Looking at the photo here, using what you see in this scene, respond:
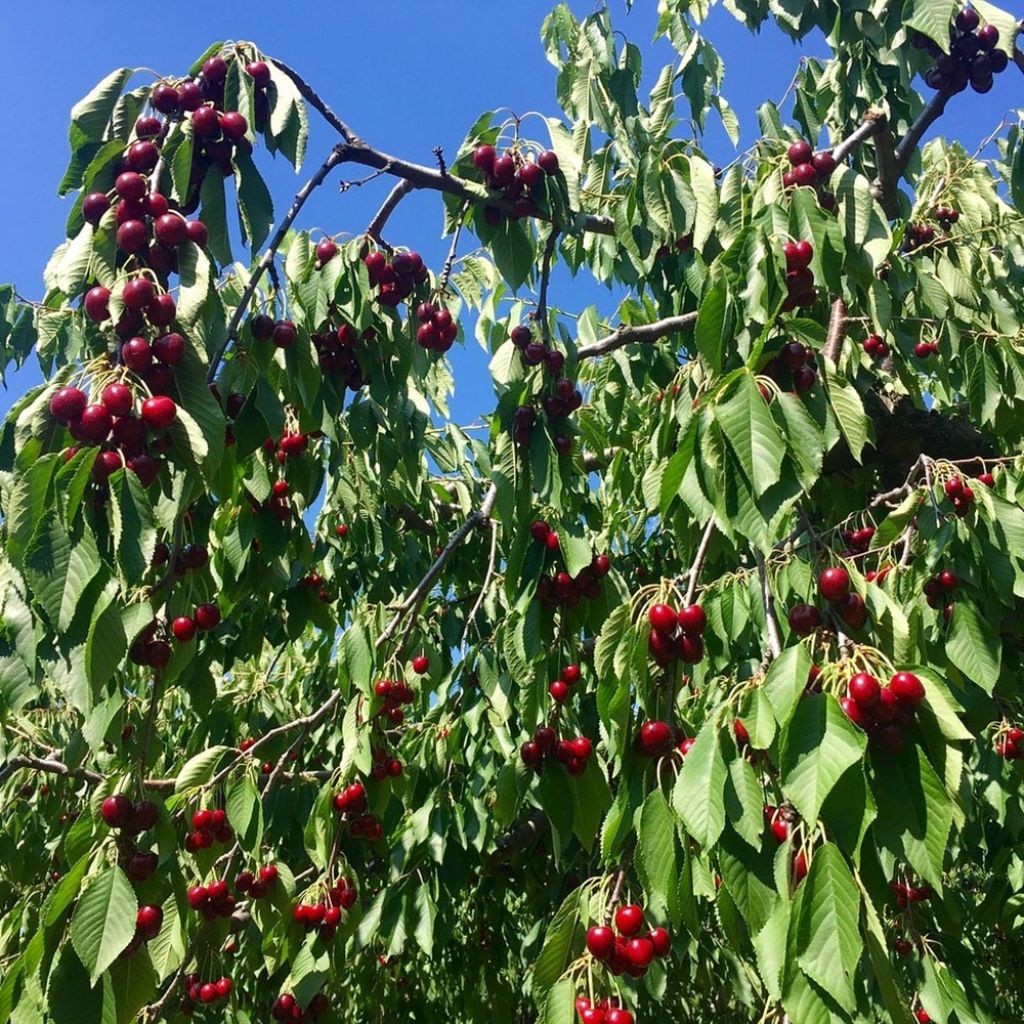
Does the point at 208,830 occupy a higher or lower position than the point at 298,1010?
higher

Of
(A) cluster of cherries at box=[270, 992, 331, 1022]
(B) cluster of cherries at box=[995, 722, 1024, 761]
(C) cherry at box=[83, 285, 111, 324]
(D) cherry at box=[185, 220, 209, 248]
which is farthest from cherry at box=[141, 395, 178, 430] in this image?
(B) cluster of cherries at box=[995, 722, 1024, 761]

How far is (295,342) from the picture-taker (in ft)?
6.52

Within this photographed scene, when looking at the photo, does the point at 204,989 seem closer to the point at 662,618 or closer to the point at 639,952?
the point at 639,952

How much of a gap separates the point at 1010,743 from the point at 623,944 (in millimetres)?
2053

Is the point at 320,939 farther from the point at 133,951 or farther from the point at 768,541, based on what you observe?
the point at 768,541

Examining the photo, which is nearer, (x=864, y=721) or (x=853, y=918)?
(x=853, y=918)

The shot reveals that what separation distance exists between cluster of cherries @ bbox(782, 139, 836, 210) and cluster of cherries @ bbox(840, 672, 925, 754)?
1.09 metres

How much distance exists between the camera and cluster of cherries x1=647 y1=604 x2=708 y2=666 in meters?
1.50

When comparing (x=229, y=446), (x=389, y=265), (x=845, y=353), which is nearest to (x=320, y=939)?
(x=229, y=446)

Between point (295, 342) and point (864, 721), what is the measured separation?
139 cm

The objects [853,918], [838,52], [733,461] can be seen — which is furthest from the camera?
[838,52]

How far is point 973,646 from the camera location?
205 cm

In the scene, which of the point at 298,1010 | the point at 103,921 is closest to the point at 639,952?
the point at 103,921

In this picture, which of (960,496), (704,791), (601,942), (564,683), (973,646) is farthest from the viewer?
(960,496)
